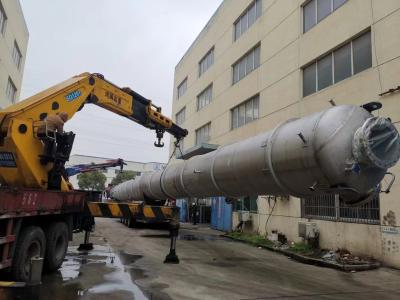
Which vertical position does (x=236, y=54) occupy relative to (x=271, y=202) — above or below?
above

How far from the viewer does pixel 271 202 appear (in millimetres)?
17609

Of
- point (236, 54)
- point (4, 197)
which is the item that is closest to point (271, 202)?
point (236, 54)

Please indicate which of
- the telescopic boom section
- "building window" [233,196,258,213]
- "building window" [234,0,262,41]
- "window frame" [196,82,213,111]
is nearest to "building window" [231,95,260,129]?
"building window" [233,196,258,213]

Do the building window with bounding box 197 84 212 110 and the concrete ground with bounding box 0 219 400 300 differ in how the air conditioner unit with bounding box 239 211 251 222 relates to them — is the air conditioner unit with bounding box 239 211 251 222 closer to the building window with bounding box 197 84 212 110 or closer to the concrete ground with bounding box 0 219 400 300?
the concrete ground with bounding box 0 219 400 300

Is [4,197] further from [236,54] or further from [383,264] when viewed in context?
[236,54]

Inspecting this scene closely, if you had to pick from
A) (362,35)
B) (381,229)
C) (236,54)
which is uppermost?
(236,54)

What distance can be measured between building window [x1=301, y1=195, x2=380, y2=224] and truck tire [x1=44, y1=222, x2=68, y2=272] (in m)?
7.44

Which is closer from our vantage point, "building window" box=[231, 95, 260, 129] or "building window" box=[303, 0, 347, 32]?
"building window" box=[303, 0, 347, 32]

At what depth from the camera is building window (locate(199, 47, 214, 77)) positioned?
28.6m

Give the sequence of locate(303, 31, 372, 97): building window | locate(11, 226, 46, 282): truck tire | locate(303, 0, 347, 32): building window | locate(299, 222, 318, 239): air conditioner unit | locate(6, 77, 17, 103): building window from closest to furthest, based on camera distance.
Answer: locate(11, 226, 46, 282): truck tire < locate(303, 31, 372, 97): building window < locate(299, 222, 318, 239): air conditioner unit < locate(303, 0, 347, 32): building window < locate(6, 77, 17, 103): building window

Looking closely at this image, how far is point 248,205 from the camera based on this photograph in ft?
67.1

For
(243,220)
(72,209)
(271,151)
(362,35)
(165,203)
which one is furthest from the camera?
(243,220)

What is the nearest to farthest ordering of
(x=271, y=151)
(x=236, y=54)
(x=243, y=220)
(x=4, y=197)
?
(x=4, y=197) < (x=271, y=151) < (x=243, y=220) < (x=236, y=54)

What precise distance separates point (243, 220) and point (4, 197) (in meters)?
14.9
